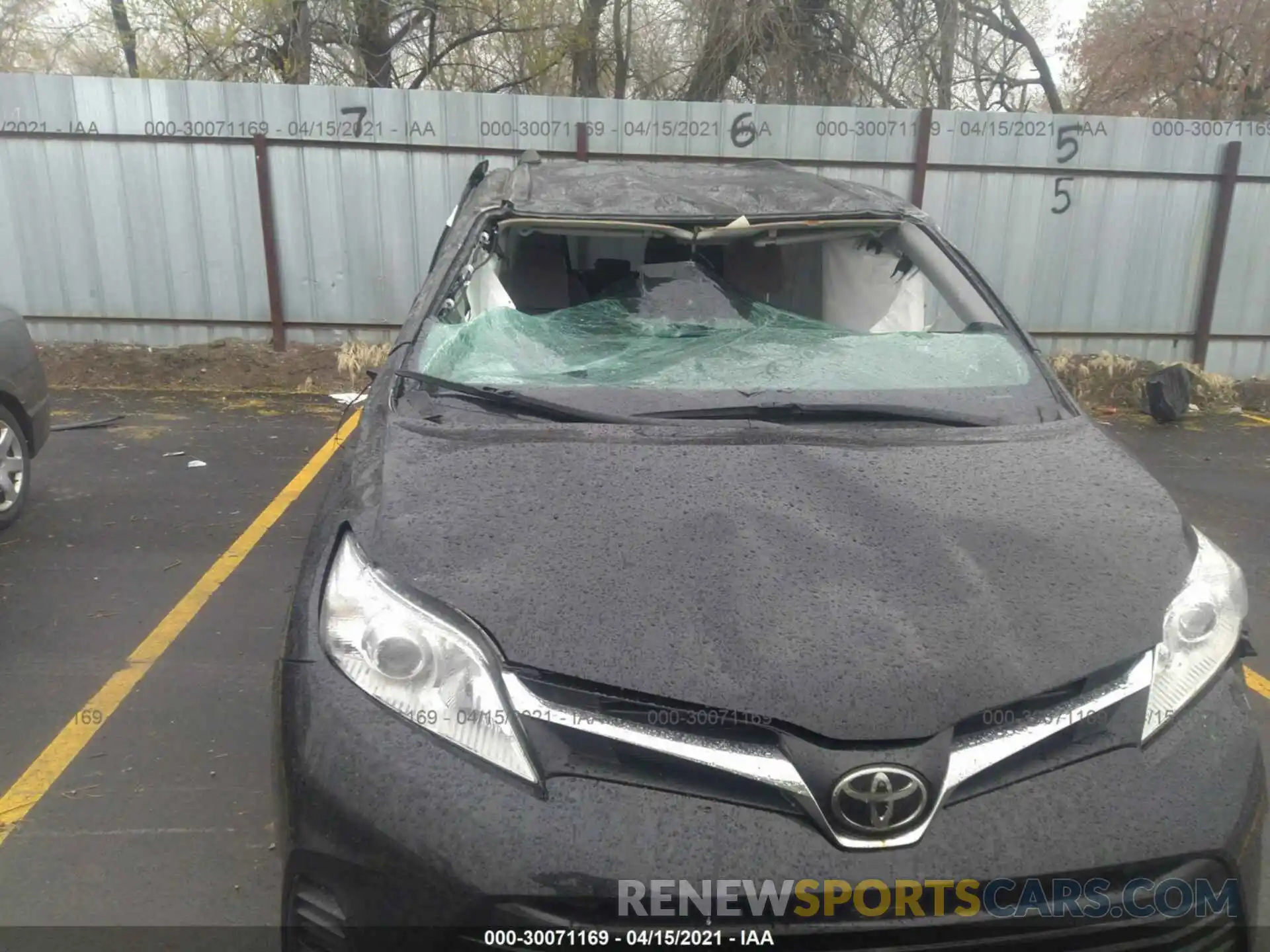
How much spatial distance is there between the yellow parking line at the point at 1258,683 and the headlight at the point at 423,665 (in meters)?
3.06

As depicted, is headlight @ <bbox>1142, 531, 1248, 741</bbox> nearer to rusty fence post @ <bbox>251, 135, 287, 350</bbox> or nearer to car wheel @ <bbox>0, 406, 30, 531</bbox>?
car wheel @ <bbox>0, 406, 30, 531</bbox>

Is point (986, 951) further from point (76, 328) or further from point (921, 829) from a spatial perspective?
point (76, 328)

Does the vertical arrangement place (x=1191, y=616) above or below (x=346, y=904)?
above

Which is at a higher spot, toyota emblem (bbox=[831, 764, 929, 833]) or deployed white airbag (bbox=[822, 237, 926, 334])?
deployed white airbag (bbox=[822, 237, 926, 334])

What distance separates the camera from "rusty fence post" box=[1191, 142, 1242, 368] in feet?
28.1

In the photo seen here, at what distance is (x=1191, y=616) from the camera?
1.83 m

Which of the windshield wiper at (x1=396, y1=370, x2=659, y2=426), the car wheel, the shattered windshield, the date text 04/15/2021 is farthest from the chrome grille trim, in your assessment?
the car wheel

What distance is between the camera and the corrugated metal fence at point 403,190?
831 centimetres

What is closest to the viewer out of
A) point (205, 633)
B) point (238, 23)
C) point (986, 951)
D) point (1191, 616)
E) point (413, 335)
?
point (986, 951)

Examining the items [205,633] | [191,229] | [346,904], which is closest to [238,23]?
[191,229]

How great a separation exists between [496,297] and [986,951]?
7.47 ft

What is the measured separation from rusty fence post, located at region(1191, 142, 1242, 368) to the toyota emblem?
352 inches

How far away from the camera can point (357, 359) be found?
8297 mm

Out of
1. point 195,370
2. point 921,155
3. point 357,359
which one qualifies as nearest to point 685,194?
point 357,359
